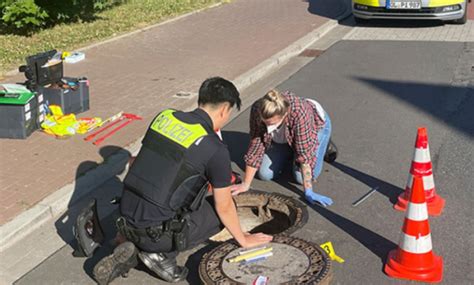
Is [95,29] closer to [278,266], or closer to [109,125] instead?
[109,125]

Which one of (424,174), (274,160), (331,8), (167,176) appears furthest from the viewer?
(331,8)

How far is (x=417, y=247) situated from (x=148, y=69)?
21.2ft

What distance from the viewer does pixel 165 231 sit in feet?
13.5

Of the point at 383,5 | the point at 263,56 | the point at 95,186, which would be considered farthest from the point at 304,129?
the point at 383,5

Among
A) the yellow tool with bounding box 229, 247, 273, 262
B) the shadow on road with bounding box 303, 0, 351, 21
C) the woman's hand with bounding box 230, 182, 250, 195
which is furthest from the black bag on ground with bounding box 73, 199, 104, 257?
the shadow on road with bounding box 303, 0, 351, 21

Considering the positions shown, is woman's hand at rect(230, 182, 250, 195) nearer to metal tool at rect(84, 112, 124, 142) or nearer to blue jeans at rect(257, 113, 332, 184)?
blue jeans at rect(257, 113, 332, 184)

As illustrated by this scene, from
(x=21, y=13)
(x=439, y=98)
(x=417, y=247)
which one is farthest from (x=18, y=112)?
(x=21, y=13)

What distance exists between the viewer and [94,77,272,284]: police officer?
13.3 ft

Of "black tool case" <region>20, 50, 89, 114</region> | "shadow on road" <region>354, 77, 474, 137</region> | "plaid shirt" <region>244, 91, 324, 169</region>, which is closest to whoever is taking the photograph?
"plaid shirt" <region>244, 91, 324, 169</region>

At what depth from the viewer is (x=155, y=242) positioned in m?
4.17

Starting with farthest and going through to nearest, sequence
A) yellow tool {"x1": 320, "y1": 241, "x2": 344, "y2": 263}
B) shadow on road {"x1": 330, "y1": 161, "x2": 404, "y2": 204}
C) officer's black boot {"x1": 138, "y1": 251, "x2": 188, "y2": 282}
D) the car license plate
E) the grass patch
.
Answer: the car license plate → the grass patch → shadow on road {"x1": 330, "y1": 161, "x2": 404, "y2": 204} → yellow tool {"x1": 320, "y1": 241, "x2": 344, "y2": 263} → officer's black boot {"x1": 138, "y1": 251, "x2": 188, "y2": 282}

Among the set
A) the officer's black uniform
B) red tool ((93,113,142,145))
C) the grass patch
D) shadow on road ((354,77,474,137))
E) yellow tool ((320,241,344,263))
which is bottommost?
the grass patch

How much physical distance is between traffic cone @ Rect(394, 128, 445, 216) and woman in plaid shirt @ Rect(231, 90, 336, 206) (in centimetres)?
63

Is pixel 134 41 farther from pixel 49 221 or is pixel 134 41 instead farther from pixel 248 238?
pixel 248 238
